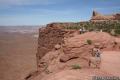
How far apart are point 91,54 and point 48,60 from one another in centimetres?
494

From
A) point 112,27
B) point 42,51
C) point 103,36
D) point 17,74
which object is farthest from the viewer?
point 17,74

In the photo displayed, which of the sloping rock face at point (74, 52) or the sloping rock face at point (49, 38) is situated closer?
the sloping rock face at point (74, 52)

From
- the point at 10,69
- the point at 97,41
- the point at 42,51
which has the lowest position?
the point at 10,69

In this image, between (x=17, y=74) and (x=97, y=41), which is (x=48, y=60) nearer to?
(x=97, y=41)

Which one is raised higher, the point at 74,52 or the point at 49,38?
the point at 49,38

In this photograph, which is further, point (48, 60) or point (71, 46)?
point (48, 60)

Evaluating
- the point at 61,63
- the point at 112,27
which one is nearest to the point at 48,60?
the point at 61,63

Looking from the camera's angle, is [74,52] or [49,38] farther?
[49,38]

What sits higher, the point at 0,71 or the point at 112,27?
the point at 112,27

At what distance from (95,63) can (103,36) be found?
259 inches

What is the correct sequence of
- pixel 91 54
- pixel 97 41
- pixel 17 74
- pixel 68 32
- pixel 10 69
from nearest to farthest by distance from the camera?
pixel 91 54 → pixel 97 41 → pixel 68 32 → pixel 17 74 → pixel 10 69

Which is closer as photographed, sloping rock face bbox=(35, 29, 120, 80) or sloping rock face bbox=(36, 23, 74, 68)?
sloping rock face bbox=(35, 29, 120, 80)

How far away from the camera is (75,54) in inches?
705

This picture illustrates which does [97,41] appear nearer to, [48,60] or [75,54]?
[75,54]
